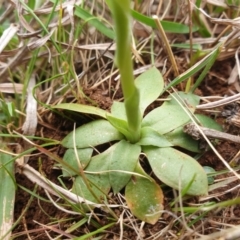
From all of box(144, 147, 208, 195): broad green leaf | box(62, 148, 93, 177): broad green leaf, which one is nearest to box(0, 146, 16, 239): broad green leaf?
box(62, 148, 93, 177): broad green leaf

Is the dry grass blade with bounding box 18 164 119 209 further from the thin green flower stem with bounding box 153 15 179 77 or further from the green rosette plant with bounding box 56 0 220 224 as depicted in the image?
the thin green flower stem with bounding box 153 15 179 77

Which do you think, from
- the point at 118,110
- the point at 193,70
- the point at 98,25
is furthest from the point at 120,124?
the point at 98,25

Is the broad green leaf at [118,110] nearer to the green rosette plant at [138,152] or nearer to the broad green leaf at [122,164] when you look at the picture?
the green rosette plant at [138,152]

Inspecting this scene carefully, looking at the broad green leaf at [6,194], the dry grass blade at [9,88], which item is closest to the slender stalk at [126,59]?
the broad green leaf at [6,194]

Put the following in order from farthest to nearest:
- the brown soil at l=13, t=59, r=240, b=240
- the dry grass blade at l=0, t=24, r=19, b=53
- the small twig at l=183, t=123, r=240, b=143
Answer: the dry grass blade at l=0, t=24, r=19, b=53 < the small twig at l=183, t=123, r=240, b=143 < the brown soil at l=13, t=59, r=240, b=240

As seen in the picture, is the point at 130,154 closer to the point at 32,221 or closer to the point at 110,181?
the point at 110,181

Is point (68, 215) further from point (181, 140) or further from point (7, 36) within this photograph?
point (7, 36)

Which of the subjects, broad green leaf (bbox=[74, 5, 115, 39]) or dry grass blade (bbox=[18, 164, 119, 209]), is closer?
dry grass blade (bbox=[18, 164, 119, 209])
